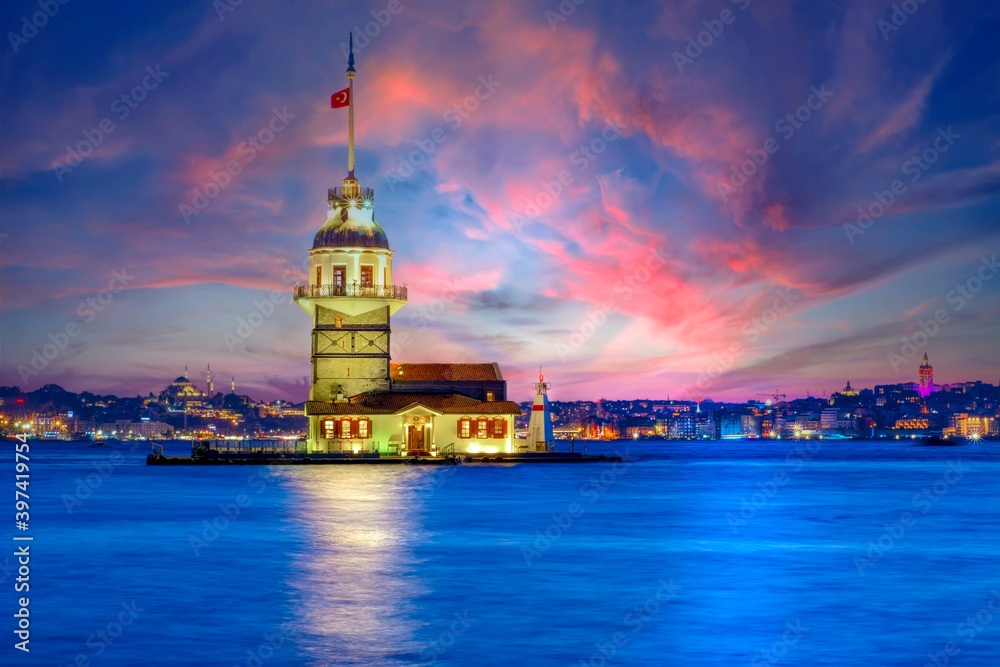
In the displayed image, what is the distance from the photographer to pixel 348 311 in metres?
75.6

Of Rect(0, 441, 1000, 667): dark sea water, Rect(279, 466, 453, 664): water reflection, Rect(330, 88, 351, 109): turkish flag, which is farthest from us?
Rect(330, 88, 351, 109): turkish flag

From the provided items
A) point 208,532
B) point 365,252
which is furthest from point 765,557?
point 365,252

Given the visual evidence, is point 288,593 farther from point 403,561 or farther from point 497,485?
point 497,485

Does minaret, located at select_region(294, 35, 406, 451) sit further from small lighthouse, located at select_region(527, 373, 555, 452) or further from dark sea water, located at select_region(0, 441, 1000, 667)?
dark sea water, located at select_region(0, 441, 1000, 667)

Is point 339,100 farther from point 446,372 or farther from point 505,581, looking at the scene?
point 505,581

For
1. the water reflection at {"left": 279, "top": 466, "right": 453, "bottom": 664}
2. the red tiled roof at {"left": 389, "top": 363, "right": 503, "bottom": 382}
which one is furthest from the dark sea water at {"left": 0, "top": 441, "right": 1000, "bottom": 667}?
the red tiled roof at {"left": 389, "top": 363, "right": 503, "bottom": 382}

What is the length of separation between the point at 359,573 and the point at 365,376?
5077 centimetres

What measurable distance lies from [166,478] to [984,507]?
43.3 metres

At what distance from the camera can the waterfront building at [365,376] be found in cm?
7412

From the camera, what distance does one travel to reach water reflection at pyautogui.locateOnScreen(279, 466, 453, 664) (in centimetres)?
1788

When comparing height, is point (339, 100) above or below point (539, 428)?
above

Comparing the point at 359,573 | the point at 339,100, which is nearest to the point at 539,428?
the point at 339,100

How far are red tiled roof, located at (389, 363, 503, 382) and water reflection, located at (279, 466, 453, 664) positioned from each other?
86.6 feet

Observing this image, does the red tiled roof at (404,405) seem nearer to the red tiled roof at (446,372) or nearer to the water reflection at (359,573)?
the red tiled roof at (446,372)
